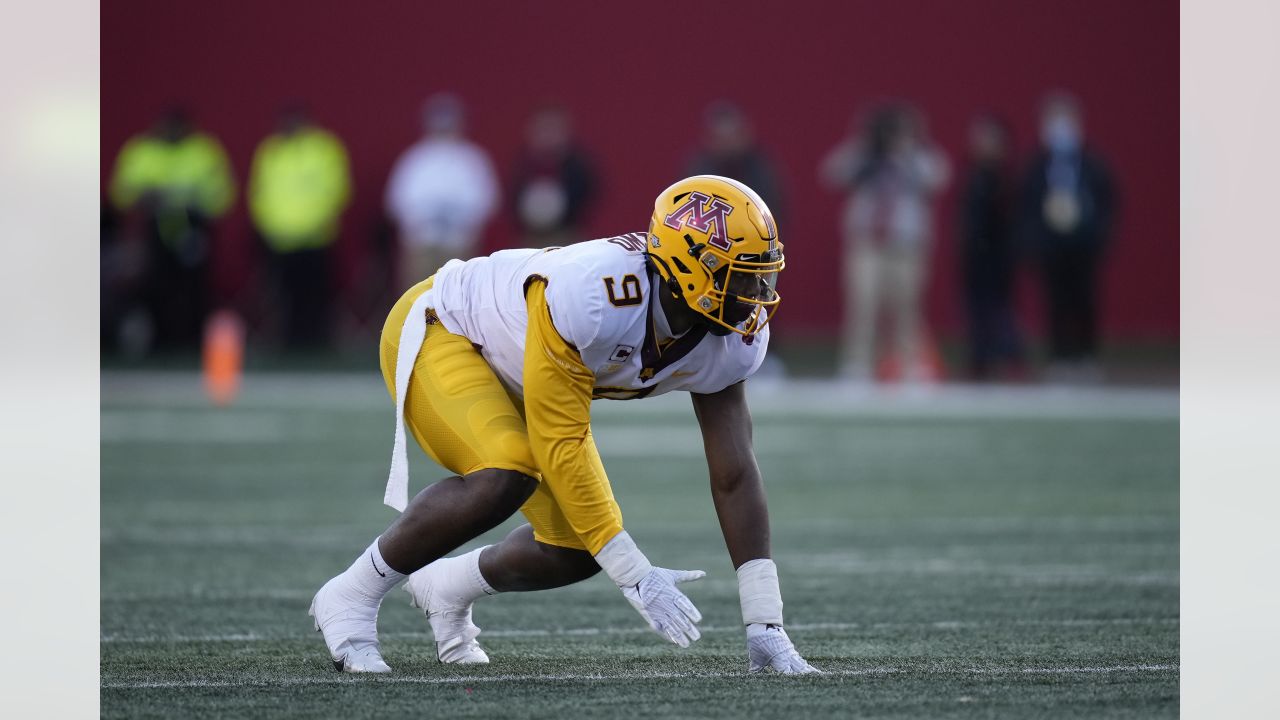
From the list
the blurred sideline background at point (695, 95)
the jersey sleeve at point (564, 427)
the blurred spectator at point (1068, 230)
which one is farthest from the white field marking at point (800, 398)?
the jersey sleeve at point (564, 427)

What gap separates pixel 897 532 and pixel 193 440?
4899 mm

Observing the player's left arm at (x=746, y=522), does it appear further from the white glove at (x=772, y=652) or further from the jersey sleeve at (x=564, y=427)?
the jersey sleeve at (x=564, y=427)

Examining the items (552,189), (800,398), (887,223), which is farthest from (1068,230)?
(552,189)

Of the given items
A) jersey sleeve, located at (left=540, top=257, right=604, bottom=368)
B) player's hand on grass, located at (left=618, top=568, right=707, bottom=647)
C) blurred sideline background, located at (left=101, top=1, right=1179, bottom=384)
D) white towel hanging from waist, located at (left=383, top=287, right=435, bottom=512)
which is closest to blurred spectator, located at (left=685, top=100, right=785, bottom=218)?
blurred sideline background, located at (left=101, top=1, right=1179, bottom=384)

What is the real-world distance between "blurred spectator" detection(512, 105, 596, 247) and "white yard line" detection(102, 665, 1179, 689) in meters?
11.0

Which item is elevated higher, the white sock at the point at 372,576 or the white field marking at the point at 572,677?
the white sock at the point at 372,576

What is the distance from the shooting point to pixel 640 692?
13.4 feet

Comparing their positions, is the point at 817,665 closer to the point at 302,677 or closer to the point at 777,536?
the point at 302,677

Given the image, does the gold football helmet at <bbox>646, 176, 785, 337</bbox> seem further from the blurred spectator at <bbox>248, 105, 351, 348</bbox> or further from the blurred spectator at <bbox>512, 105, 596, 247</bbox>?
the blurred spectator at <bbox>248, 105, 351, 348</bbox>

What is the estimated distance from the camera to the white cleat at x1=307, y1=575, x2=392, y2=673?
14.3 feet

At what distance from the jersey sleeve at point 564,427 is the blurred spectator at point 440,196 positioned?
36.0 ft

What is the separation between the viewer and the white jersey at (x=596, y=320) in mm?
4078
